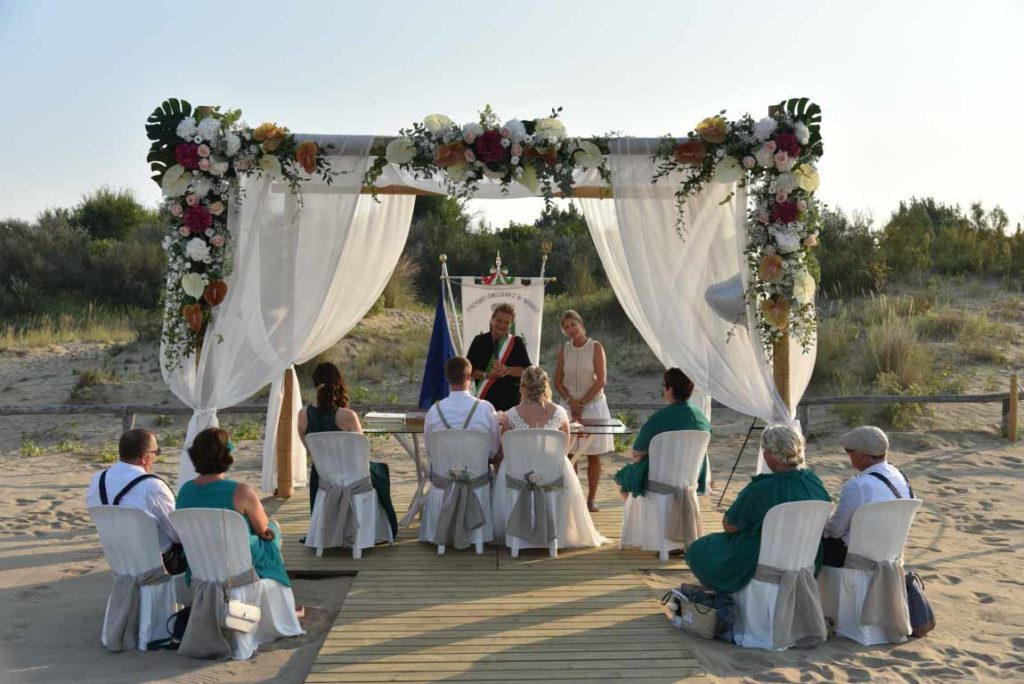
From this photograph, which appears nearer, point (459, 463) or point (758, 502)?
point (758, 502)

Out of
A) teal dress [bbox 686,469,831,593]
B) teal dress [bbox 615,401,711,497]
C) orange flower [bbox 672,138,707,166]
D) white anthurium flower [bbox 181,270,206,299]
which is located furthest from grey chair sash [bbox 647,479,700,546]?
white anthurium flower [bbox 181,270,206,299]

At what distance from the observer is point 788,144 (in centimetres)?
670

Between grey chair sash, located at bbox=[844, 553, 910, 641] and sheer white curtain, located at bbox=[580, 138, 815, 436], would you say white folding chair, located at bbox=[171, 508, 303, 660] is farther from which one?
sheer white curtain, located at bbox=[580, 138, 815, 436]

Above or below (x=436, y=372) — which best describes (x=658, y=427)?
below

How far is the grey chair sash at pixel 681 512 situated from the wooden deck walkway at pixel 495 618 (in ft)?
0.68

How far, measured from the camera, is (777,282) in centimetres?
682

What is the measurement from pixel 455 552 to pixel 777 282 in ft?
9.28

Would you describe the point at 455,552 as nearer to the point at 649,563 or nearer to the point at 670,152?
the point at 649,563

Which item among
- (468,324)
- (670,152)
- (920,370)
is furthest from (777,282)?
(920,370)

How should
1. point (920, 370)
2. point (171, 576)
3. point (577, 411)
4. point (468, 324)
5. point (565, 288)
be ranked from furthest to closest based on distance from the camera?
point (565, 288), point (920, 370), point (468, 324), point (577, 411), point (171, 576)

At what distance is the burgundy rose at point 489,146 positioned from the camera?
683 centimetres

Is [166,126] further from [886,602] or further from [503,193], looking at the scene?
[886,602]

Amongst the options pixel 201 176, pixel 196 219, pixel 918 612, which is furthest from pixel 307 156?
pixel 918 612

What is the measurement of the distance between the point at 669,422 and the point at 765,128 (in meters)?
2.07
